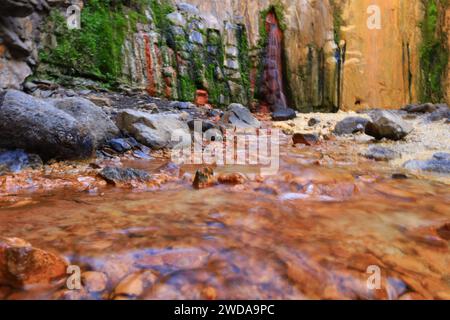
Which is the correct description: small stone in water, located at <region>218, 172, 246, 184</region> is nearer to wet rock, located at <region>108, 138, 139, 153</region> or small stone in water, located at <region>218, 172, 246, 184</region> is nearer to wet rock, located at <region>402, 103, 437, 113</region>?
wet rock, located at <region>108, 138, 139, 153</region>

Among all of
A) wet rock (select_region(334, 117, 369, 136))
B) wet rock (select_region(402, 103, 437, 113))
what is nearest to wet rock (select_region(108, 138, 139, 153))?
wet rock (select_region(334, 117, 369, 136))

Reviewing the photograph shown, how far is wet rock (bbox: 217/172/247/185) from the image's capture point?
2863 mm


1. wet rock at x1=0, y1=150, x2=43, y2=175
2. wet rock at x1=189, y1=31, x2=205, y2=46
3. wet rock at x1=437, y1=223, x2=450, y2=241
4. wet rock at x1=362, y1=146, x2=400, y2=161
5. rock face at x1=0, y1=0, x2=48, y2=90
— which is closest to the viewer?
wet rock at x1=437, y1=223, x2=450, y2=241

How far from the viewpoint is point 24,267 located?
123 cm

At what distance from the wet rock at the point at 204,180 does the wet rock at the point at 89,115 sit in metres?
1.78

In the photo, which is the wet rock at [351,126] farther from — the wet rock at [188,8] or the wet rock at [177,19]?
the wet rock at [188,8]

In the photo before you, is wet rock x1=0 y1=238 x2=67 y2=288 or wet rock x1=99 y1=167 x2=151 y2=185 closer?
wet rock x1=0 y1=238 x2=67 y2=288

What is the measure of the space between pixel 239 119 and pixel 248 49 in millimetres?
4602

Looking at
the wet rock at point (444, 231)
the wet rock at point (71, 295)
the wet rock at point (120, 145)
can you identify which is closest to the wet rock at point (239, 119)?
the wet rock at point (120, 145)

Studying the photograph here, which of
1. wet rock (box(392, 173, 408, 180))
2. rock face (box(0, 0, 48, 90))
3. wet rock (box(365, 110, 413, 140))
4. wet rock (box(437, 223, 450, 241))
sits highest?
rock face (box(0, 0, 48, 90))

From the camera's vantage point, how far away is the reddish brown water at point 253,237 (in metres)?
1.29

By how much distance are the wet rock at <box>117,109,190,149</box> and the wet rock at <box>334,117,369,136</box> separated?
3.46m

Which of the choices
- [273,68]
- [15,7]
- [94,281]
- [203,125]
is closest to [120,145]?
[203,125]

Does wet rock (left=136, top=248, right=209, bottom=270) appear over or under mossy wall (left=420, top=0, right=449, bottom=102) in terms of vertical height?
under
